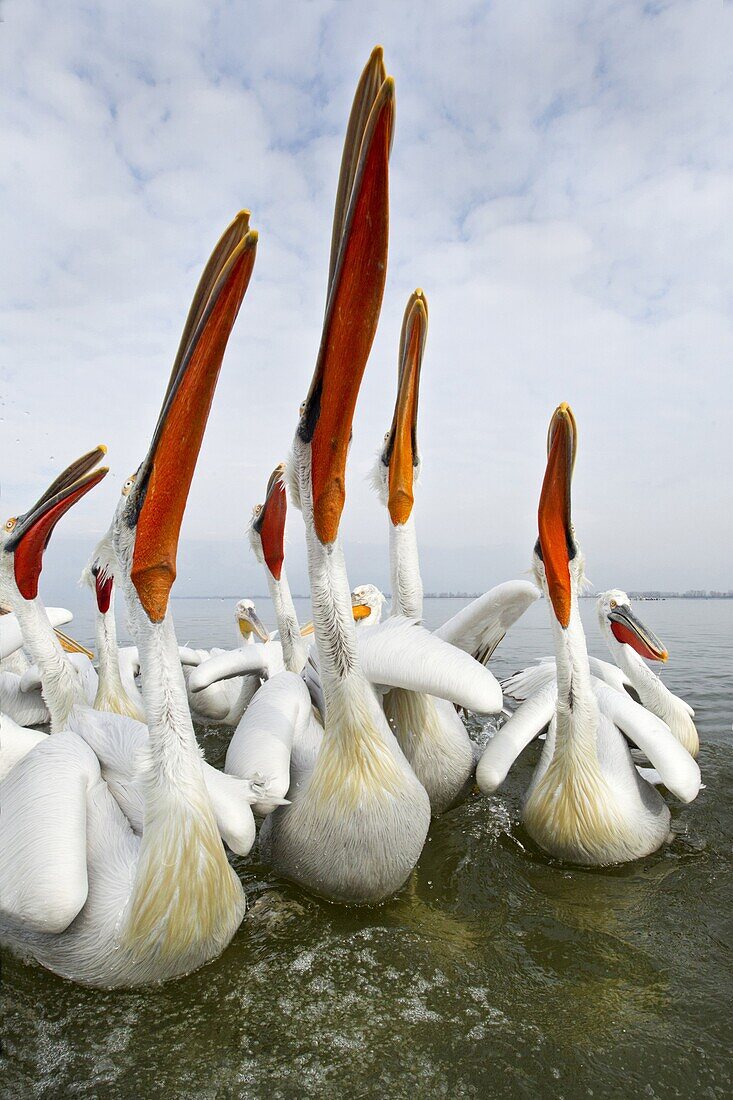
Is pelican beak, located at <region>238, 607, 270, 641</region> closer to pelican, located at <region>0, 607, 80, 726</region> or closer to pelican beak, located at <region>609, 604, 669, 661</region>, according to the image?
pelican, located at <region>0, 607, 80, 726</region>

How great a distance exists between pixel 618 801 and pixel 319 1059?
1.64 metres

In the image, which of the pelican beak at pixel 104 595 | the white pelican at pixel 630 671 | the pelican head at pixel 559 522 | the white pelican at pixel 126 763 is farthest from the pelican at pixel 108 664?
the pelican head at pixel 559 522

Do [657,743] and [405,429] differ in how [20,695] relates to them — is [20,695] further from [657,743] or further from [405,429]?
[657,743]

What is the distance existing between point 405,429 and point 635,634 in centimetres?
223

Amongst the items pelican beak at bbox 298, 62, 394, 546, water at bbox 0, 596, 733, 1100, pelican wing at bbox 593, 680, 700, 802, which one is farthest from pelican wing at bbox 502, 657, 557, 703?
pelican beak at bbox 298, 62, 394, 546

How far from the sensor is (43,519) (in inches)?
130

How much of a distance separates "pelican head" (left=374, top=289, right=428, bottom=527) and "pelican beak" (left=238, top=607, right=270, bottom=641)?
10.8 ft

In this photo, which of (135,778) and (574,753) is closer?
(135,778)

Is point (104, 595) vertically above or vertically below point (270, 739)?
above

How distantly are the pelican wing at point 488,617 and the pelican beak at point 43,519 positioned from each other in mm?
2039

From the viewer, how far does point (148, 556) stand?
6.04ft

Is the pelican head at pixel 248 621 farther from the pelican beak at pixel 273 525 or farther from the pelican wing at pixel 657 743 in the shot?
the pelican wing at pixel 657 743

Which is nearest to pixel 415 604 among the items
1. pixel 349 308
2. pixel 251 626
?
pixel 349 308

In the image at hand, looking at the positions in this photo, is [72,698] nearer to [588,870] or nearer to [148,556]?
[148,556]
